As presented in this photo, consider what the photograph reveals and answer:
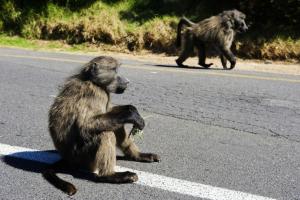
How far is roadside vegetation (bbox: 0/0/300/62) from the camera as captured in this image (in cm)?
1669

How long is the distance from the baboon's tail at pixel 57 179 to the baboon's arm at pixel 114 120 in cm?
53

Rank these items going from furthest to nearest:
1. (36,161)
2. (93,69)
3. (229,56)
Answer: (229,56) < (36,161) < (93,69)

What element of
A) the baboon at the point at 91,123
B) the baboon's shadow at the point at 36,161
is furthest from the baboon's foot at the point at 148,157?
the baboon at the point at 91,123

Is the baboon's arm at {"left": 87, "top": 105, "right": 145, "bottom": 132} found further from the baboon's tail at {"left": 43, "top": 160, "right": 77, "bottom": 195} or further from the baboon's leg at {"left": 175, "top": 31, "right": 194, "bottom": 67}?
the baboon's leg at {"left": 175, "top": 31, "right": 194, "bottom": 67}

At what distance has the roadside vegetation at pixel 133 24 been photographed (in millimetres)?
16688

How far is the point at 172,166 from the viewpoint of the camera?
548 cm

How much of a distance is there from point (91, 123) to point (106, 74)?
634 mm

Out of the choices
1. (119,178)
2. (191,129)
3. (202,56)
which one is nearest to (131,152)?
(119,178)

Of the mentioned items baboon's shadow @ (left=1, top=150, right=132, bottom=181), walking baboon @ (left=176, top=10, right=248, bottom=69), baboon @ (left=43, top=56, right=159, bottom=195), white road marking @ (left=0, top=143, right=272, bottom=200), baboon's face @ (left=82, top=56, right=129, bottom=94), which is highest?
walking baboon @ (left=176, top=10, right=248, bottom=69)

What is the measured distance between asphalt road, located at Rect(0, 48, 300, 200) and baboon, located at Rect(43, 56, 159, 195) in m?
→ 0.13

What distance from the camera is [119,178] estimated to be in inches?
195

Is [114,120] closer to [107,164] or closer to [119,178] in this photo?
[107,164]

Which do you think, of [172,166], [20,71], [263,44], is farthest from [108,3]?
[172,166]

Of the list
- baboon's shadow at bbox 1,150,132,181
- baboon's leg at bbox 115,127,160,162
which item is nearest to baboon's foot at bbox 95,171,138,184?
baboon's shadow at bbox 1,150,132,181
